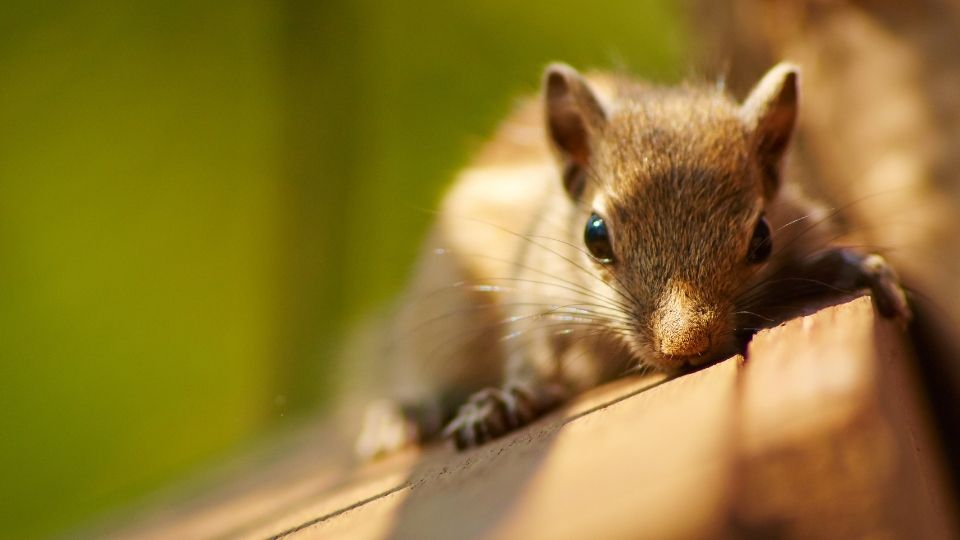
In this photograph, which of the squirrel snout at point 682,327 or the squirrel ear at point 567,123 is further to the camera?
the squirrel ear at point 567,123

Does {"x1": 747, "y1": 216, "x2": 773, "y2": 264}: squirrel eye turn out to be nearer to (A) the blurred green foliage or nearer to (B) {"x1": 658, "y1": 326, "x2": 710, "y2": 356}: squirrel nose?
(B) {"x1": 658, "y1": 326, "x2": 710, "y2": 356}: squirrel nose

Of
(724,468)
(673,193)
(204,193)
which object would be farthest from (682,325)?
(204,193)

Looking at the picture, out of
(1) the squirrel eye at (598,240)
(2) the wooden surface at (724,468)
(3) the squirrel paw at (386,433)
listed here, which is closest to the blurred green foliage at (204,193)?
(3) the squirrel paw at (386,433)

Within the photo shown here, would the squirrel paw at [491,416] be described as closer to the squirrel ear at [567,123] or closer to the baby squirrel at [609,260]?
the baby squirrel at [609,260]

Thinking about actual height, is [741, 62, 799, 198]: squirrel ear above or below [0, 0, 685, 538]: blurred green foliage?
below

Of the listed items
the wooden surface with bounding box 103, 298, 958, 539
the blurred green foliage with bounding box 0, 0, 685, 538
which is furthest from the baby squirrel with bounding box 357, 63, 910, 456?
the blurred green foliage with bounding box 0, 0, 685, 538

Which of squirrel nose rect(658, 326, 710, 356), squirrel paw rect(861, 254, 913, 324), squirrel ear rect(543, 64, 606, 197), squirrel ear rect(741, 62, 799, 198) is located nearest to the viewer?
squirrel nose rect(658, 326, 710, 356)

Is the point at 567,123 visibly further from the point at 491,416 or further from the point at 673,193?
the point at 491,416
